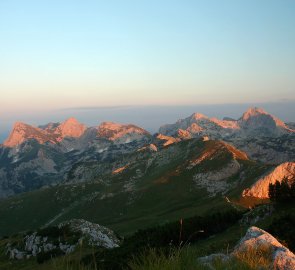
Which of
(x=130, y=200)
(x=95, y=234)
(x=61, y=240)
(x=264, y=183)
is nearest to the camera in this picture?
(x=61, y=240)

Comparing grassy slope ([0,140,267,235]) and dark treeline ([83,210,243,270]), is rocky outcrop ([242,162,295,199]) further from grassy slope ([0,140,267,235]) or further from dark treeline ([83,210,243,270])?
dark treeline ([83,210,243,270])

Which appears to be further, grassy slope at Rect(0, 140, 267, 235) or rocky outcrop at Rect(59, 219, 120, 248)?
grassy slope at Rect(0, 140, 267, 235)

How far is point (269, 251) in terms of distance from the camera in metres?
10.1

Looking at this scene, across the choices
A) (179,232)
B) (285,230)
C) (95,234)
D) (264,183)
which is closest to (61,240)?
(95,234)

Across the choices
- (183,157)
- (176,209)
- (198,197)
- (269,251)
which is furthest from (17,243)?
(183,157)

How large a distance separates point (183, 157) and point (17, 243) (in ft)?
461

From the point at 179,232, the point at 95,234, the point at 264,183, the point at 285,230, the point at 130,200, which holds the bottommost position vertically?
the point at 130,200

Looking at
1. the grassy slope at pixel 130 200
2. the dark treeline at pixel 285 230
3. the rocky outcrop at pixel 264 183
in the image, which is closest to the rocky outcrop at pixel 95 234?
the dark treeline at pixel 285 230

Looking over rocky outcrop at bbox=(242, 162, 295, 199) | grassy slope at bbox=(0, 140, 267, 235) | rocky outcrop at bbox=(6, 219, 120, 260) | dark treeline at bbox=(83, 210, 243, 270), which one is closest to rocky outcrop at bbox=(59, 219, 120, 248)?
rocky outcrop at bbox=(6, 219, 120, 260)

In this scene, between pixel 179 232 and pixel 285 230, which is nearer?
pixel 285 230

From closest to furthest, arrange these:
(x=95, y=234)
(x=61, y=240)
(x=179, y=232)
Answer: (x=179, y=232) → (x=61, y=240) → (x=95, y=234)

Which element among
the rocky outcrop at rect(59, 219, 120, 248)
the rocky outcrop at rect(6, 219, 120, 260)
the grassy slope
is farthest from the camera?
the grassy slope

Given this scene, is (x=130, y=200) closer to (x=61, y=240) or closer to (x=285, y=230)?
(x=61, y=240)

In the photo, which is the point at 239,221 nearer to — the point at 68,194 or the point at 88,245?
the point at 88,245
